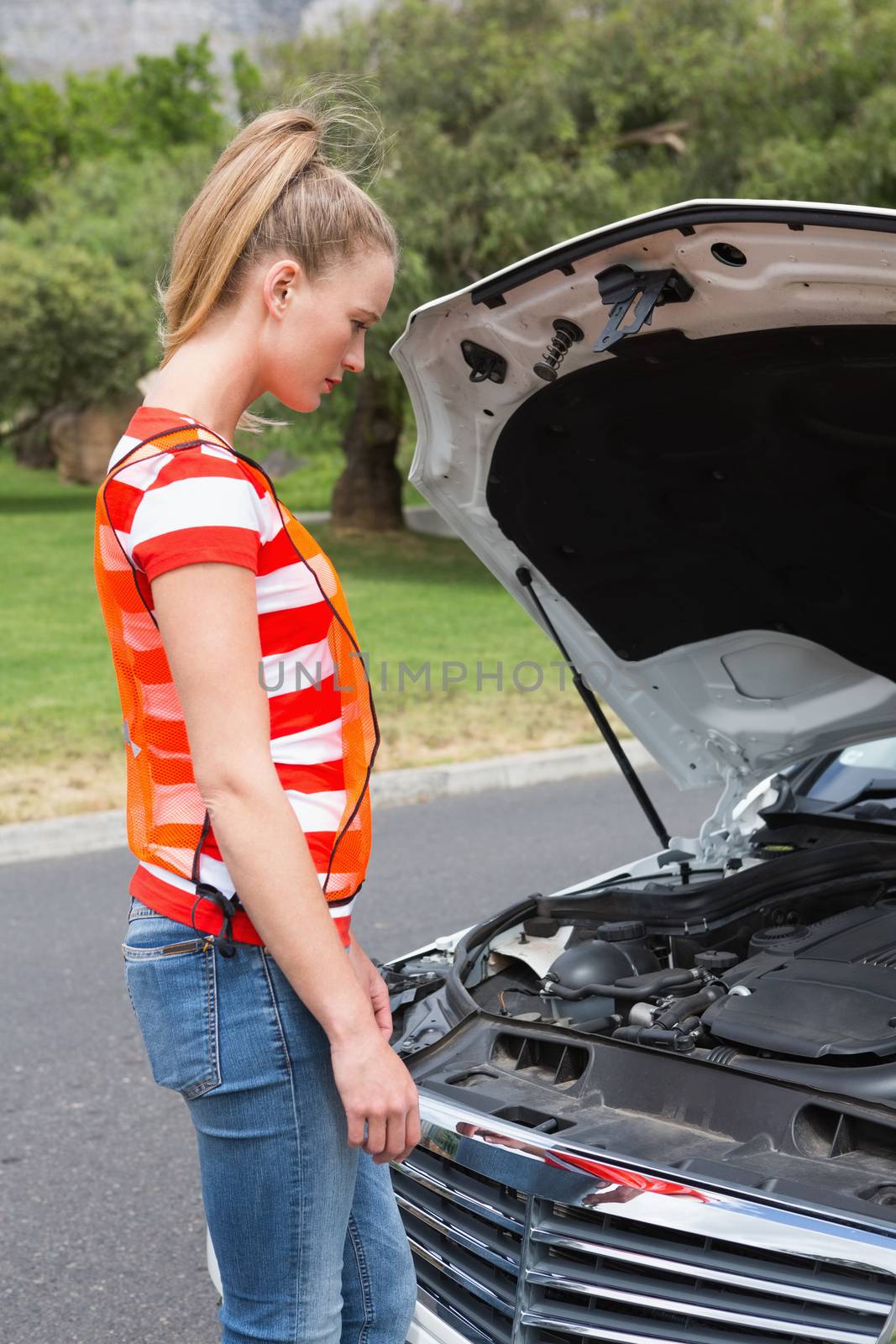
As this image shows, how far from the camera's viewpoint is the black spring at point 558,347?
9.15 ft

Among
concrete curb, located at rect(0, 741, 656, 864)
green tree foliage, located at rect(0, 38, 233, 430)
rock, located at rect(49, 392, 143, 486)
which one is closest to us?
concrete curb, located at rect(0, 741, 656, 864)

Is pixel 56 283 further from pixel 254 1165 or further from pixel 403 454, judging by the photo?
pixel 254 1165

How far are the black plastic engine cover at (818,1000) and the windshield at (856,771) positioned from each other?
0.85 m

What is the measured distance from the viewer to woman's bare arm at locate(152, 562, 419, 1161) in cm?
153

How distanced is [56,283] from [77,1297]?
27848mm

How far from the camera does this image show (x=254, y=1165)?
5.42 ft

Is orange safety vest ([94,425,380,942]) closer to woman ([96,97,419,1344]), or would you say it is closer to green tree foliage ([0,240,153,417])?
woman ([96,97,419,1344])

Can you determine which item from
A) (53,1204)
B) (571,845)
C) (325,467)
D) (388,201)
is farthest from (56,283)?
(53,1204)

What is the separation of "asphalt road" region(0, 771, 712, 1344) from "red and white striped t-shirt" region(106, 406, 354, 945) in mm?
1894

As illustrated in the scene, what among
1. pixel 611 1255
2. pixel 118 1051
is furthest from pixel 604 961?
pixel 118 1051

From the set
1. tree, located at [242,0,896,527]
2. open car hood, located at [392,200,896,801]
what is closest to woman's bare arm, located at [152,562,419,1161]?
open car hood, located at [392,200,896,801]

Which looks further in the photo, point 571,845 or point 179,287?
point 571,845

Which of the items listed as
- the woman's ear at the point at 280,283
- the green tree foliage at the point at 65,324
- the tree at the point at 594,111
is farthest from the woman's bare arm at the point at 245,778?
the green tree foliage at the point at 65,324

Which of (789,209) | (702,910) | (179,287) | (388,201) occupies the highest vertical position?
(388,201)
